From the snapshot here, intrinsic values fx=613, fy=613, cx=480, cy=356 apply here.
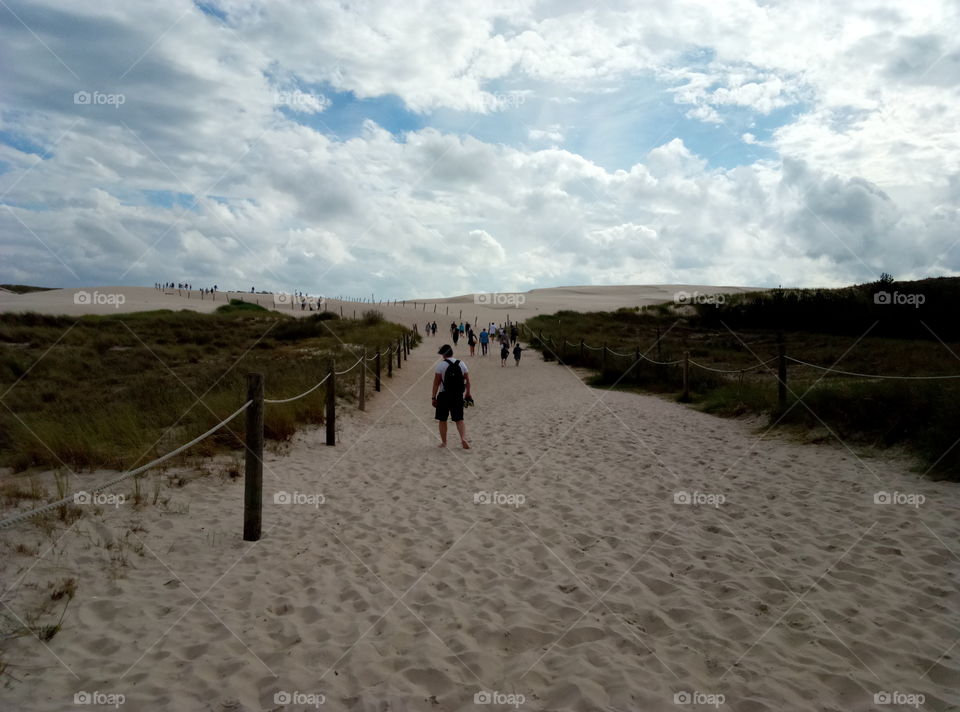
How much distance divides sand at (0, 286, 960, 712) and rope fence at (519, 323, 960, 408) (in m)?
3.69

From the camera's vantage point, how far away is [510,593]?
4430 mm

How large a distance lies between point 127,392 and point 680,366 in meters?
14.8

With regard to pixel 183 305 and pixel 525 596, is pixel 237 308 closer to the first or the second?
pixel 183 305

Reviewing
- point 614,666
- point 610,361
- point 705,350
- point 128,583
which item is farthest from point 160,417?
point 705,350

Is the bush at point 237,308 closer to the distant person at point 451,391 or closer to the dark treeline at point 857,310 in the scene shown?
the dark treeline at point 857,310

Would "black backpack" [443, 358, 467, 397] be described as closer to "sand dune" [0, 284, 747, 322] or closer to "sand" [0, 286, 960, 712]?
"sand" [0, 286, 960, 712]

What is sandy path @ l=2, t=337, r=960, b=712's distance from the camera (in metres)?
3.28

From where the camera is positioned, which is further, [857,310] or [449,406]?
[857,310]

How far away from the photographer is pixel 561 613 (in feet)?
13.5

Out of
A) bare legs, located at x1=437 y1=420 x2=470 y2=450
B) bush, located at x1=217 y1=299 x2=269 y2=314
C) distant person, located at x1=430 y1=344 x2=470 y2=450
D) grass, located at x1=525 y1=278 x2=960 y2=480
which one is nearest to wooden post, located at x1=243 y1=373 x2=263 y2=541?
distant person, located at x1=430 y1=344 x2=470 y2=450

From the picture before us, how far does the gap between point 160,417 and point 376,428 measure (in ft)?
12.4

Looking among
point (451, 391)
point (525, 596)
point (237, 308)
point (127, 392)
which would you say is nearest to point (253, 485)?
point (525, 596)

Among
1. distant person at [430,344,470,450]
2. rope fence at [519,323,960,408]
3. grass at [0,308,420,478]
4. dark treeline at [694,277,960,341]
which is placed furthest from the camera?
dark treeline at [694,277,960,341]

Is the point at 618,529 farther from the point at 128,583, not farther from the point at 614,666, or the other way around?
the point at 128,583
